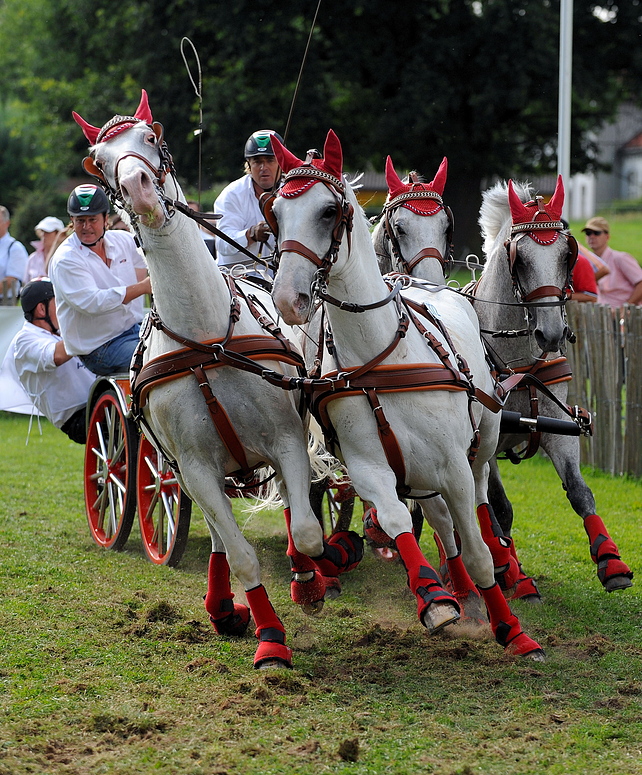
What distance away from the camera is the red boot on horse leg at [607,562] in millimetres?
4895

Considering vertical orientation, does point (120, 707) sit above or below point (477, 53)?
below

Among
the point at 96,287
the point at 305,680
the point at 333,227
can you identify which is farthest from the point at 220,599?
the point at 96,287

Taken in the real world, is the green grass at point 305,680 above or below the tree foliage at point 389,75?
below

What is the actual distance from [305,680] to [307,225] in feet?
6.22

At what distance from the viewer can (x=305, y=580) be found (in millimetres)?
4590

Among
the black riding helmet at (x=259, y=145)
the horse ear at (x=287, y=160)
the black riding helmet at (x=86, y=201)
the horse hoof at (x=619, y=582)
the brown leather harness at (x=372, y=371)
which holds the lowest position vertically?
the horse hoof at (x=619, y=582)

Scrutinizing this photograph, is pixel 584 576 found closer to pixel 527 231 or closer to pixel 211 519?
pixel 527 231

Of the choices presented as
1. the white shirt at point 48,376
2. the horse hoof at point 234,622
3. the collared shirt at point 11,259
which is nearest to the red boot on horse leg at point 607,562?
the horse hoof at point 234,622

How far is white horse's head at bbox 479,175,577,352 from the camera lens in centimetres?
496

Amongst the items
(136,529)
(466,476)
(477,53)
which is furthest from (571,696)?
(477,53)

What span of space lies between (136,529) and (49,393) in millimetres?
1251

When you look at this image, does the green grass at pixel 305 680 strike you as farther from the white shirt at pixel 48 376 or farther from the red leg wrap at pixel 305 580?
the white shirt at pixel 48 376

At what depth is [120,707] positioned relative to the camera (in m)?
3.88

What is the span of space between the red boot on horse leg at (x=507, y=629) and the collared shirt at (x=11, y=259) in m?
10.3
